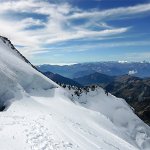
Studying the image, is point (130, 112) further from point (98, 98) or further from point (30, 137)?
point (30, 137)

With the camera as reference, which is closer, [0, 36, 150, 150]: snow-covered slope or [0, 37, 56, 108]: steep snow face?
[0, 36, 150, 150]: snow-covered slope

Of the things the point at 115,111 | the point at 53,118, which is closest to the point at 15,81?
the point at 53,118

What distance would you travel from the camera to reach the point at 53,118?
4028cm

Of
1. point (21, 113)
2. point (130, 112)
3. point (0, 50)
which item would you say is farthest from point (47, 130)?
point (130, 112)

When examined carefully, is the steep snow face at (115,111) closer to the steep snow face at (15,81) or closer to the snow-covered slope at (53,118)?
the snow-covered slope at (53,118)

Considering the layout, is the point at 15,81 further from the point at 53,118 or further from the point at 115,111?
the point at 115,111

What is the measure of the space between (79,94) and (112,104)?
13409 mm

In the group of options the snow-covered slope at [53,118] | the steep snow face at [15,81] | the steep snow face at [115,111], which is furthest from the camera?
the steep snow face at [115,111]

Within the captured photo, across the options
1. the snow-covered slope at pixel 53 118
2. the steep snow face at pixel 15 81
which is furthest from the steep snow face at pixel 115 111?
the steep snow face at pixel 15 81

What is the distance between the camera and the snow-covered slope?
88.4 feet

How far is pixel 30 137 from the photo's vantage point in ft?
86.5

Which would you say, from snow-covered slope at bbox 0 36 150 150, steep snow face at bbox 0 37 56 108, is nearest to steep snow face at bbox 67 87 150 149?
snow-covered slope at bbox 0 36 150 150

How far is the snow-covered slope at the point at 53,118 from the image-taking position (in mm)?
26953

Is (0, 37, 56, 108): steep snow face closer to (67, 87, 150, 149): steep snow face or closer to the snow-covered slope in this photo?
the snow-covered slope
